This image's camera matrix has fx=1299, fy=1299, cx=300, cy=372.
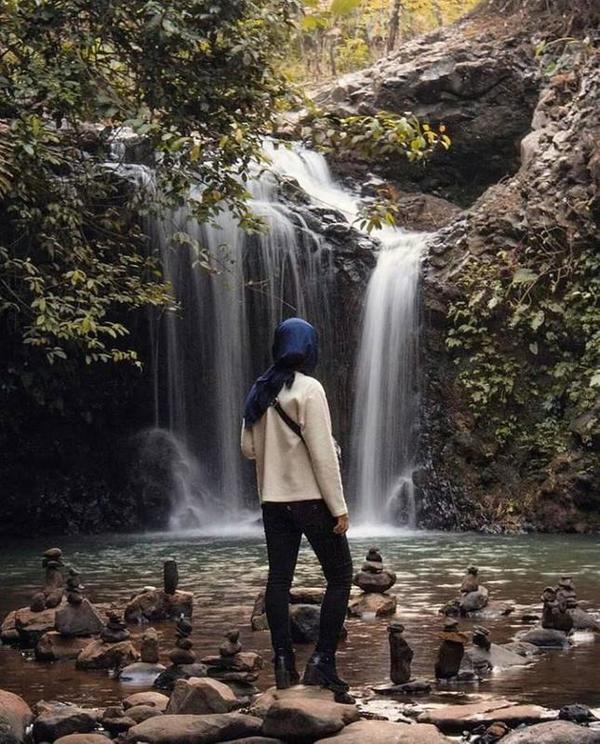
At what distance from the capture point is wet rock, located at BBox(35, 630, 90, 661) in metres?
7.89

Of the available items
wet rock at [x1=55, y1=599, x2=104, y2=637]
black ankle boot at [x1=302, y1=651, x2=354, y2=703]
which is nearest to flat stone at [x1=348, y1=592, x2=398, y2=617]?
wet rock at [x1=55, y1=599, x2=104, y2=637]

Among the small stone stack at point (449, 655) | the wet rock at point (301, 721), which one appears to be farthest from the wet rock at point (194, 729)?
the small stone stack at point (449, 655)

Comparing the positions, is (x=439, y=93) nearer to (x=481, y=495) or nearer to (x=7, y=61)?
(x=481, y=495)

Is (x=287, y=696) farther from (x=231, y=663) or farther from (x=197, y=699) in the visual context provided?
(x=231, y=663)

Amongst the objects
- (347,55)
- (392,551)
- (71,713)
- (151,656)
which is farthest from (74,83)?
(347,55)

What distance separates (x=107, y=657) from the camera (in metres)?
7.52

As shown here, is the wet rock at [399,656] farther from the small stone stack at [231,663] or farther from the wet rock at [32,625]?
the wet rock at [32,625]

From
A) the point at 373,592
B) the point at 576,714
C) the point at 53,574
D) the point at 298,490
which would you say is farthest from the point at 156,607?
the point at 576,714

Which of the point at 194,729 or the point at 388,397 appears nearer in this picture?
the point at 194,729

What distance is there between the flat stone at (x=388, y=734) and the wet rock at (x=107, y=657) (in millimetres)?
2351

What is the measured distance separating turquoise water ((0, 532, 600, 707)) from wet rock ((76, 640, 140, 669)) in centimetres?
11

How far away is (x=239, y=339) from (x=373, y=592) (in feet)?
38.6

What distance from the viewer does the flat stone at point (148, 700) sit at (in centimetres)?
618

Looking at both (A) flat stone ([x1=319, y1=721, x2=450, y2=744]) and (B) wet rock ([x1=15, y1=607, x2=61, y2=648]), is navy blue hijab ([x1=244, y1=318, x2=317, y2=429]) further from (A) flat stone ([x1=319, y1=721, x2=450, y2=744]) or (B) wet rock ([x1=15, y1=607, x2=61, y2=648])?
(B) wet rock ([x1=15, y1=607, x2=61, y2=648])
